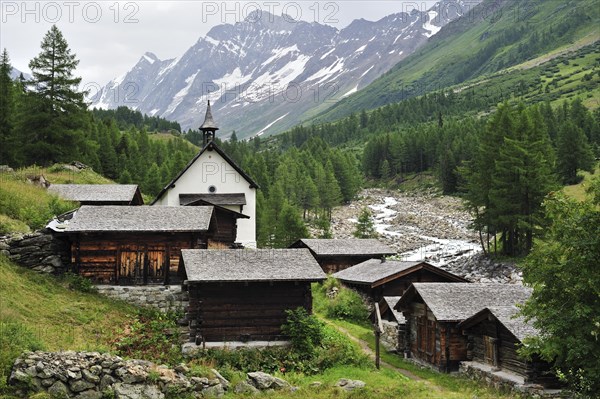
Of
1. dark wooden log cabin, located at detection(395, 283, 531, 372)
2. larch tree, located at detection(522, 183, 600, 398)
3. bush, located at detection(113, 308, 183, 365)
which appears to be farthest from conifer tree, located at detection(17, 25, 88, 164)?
larch tree, located at detection(522, 183, 600, 398)

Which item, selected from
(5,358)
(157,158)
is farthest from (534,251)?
(157,158)

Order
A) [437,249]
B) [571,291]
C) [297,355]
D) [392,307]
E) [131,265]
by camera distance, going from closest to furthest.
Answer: [571,291], [297,355], [131,265], [392,307], [437,249]

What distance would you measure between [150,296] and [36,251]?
232 inches

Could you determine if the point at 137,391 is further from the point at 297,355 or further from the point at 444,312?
the point at 444,312

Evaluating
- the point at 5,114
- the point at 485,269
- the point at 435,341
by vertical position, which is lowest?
the point at 435,341

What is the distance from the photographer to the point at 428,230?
92.4 m

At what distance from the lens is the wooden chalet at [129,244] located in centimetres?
2984

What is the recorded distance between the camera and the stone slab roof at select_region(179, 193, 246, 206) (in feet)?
175

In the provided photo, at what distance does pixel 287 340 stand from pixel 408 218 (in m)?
79.7

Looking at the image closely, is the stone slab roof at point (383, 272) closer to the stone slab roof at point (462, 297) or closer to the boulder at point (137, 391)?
the stone slab roof at point (462, 297)

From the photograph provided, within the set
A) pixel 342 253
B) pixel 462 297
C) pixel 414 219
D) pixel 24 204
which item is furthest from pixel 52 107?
pixel 414 219

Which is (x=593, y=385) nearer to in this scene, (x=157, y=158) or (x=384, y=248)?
(x=384, y=248)

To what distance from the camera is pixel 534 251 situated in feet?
67.8

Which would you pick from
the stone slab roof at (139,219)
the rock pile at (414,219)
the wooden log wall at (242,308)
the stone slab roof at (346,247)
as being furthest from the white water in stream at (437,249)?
the wooden log wall at (242,308)
